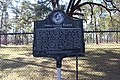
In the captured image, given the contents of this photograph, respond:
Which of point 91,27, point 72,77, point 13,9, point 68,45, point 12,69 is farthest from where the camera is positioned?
point 91,27

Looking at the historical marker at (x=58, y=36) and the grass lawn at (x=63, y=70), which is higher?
the historical marker at (x=58, y=36)

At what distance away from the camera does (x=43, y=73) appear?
1037 centimetres

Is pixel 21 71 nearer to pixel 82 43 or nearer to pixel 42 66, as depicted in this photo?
pixel 42 66

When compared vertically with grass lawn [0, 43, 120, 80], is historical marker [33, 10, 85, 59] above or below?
above

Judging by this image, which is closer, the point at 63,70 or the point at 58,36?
the point at 58,36

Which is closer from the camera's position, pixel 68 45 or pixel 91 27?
pixel 68 45

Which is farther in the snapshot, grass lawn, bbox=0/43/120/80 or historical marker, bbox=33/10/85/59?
grass lawn, bbox=0/43/120/80

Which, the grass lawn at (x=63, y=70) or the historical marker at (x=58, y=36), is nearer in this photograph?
the historical marker at (x=58, y=36)

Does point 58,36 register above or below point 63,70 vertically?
above

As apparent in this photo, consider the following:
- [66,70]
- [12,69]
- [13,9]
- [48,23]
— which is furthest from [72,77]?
[13,9]

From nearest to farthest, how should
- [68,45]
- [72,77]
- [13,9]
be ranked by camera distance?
[68,45]
[72,77]
[13,9]

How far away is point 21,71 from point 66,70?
205 cm

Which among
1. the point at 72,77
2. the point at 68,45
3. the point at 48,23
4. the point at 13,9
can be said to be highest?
the point at 13,9

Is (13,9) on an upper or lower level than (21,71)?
upper
